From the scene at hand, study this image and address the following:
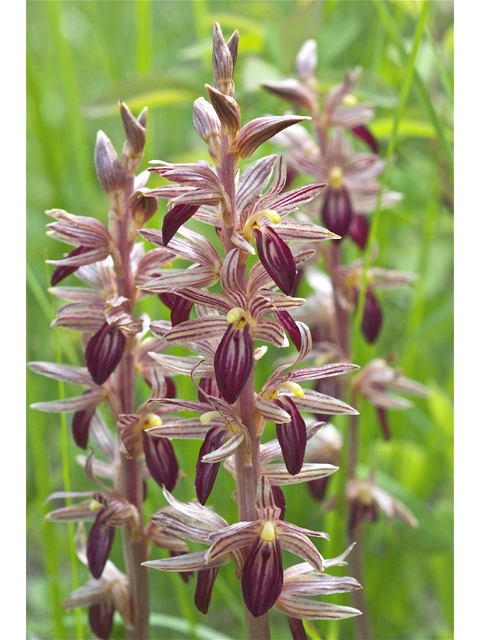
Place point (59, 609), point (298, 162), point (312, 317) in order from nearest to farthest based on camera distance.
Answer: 1. point (59, 609)
2. point (298, 162)
3. point (312, 317)

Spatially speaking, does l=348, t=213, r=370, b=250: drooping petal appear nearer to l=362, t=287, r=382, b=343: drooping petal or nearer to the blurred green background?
l=362, t=287, r=382, b=343: drooping petal

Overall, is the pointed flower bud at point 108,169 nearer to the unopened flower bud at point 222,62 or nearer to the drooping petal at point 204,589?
the unopened flower bud at point 222,62

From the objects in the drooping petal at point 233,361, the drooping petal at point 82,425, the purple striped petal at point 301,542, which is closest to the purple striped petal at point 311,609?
the purple striped petal at point 301,542

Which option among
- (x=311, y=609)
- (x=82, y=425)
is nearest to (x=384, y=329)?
(x=82, y=425)

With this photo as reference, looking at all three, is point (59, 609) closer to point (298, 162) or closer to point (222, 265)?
point (222, 265)

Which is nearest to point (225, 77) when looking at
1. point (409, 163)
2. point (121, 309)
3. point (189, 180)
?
point (189, 180)
